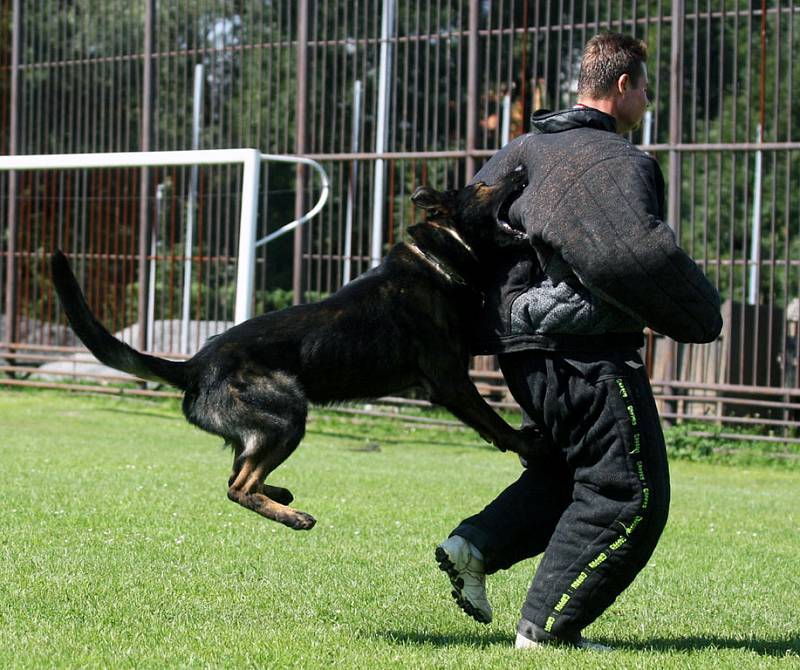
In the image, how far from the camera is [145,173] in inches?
609

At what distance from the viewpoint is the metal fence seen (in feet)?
41.3

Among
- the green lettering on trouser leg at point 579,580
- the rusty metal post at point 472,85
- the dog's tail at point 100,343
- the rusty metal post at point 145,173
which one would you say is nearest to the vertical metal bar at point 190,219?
the rusty metal post at point 145,173

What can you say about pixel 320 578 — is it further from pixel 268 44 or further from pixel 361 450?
pixel 268 44

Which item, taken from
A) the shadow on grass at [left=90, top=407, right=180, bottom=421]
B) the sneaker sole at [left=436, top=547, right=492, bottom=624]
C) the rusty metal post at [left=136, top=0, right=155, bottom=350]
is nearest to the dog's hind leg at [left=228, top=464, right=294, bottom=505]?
the sneaker sole at [left=436, top=547, right=492, bottom=624]

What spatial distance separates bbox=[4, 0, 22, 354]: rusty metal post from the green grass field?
265 inches

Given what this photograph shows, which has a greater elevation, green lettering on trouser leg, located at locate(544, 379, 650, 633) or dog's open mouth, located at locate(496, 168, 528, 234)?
dog's open mouth, located at locate(496, 168, 528, 234)

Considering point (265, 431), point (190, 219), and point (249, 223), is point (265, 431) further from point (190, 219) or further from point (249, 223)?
point (190, 219)

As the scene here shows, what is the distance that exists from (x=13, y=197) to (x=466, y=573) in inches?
546

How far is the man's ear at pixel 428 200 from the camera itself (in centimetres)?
453

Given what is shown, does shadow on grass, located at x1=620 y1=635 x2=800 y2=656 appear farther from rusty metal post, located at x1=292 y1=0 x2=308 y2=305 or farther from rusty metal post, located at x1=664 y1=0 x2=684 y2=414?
rusty metal post, located at x1=292 y1=0 x2=308 y2=305

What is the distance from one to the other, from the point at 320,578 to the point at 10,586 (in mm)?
1338

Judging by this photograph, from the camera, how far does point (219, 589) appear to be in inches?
203

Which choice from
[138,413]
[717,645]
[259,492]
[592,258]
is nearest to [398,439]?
[138,413]

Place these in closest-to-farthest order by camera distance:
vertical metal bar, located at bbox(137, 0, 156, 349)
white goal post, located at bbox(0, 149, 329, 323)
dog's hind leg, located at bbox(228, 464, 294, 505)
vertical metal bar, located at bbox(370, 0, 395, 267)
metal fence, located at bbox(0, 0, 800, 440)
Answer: dog's hind leg, located at bbox(228, 464, 294, 505) < white goal post, located at bbox(0, 149, 329, 323) < metal fence, located at bbox(0, 0, 800, 440) < vertical metal bar, located at bbox(370, 0, 395, 267) < vertical metal bar, located at bbox(137, 0, 156, 349)
